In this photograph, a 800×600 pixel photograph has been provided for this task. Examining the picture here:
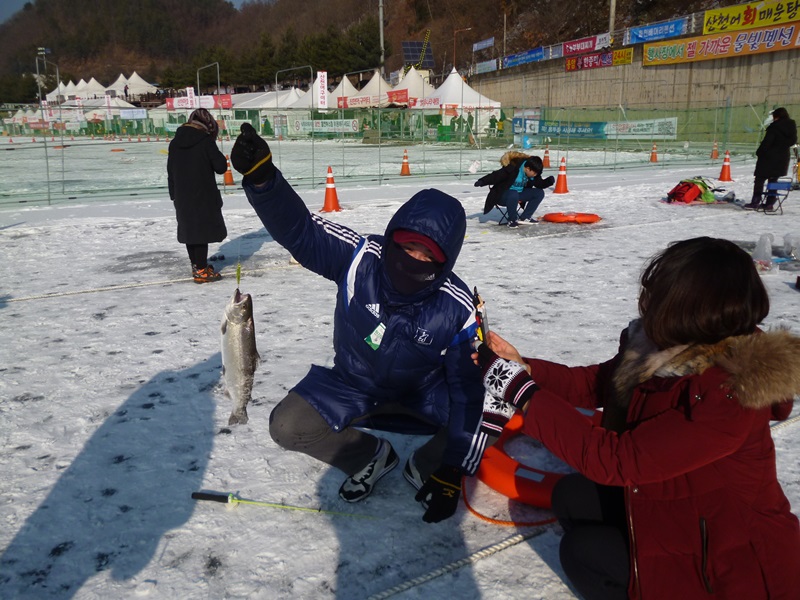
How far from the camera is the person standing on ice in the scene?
2.40 meters

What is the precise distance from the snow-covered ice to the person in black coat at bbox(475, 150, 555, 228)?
1.64m

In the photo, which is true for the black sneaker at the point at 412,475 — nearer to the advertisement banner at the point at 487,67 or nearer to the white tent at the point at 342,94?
the white tent at the point at 342,94

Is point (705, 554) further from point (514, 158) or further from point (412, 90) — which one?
point (412, 90)

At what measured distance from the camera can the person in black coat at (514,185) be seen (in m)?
9.44

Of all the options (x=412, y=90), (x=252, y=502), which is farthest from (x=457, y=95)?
(x=252, y=502)

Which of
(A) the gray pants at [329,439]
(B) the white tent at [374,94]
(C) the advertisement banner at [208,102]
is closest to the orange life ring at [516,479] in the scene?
(A) the gray pants at [329,439]

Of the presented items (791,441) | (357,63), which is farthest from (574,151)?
(357,63)

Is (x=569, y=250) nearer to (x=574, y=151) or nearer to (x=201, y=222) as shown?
(x=201, y=222)

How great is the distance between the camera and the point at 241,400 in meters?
2.58

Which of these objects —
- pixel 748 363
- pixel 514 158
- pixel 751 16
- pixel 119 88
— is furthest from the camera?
pixel 119 88

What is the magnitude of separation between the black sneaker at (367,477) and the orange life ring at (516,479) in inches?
17.2

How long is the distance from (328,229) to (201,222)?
3.89 meters

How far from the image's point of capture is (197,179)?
6.21 metres

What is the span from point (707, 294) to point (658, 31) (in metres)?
38.7
